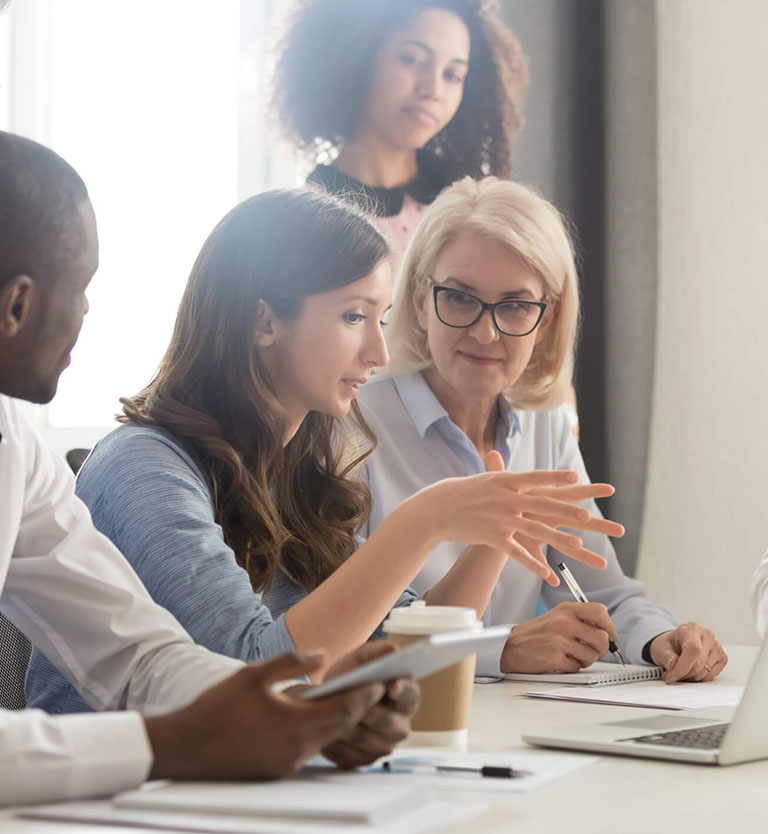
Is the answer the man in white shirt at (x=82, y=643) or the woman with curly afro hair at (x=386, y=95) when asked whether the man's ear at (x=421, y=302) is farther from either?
the man in white shirt at (x=82, y=643)

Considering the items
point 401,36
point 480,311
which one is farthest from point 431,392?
point 401,36

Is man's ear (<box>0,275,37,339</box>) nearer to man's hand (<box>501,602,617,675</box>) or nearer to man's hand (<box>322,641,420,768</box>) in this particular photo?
man's hand (<box>322,641,420,768</box>)

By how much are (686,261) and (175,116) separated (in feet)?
4.60

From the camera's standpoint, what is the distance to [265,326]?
1.57m

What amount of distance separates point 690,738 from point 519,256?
117cm

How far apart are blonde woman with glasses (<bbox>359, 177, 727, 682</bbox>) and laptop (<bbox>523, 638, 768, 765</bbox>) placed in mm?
781

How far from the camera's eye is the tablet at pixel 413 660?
0.76 metres

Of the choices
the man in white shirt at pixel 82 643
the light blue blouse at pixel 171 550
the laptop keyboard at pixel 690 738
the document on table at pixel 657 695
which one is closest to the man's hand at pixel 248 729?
the man in white shirt at pixel 82 643

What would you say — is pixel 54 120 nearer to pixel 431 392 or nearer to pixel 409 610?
pixel 431 392

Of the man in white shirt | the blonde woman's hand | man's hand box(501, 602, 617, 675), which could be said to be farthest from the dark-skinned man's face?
man's hand box(501, 602, 617, 675)

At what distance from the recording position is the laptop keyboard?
983 millimetres

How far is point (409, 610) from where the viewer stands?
103 cm

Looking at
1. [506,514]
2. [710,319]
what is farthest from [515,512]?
[710,319]

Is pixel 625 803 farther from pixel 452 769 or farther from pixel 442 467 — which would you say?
pixel 442 467
